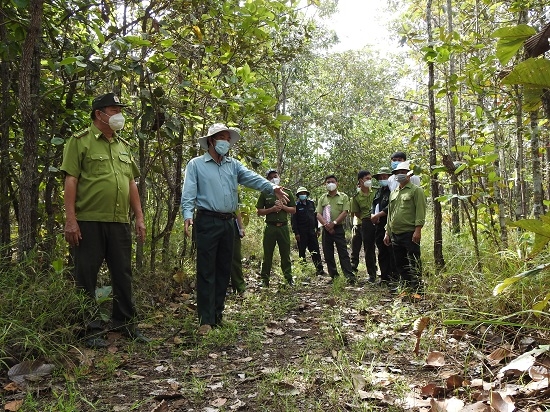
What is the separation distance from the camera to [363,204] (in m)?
7.91

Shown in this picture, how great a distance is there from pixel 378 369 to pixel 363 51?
23108mm

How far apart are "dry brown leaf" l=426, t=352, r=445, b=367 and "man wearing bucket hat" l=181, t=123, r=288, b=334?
1933mm

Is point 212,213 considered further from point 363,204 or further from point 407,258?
point 363,204

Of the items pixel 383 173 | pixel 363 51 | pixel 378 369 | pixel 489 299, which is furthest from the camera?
pixel 363 51

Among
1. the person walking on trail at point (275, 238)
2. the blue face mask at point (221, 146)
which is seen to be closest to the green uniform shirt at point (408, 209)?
the person walking on trail at point (275, 238)

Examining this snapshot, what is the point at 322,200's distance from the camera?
830 cm

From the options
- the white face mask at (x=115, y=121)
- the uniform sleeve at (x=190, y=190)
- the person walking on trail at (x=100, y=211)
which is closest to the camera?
the person walking on trail at (x=100, y=211)

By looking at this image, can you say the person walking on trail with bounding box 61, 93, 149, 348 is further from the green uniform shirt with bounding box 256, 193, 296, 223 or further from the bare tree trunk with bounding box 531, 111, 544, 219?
the bare tree trunk with bounding box 531, 111, 544, 219

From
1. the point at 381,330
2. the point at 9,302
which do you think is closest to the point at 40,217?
the point at 9,302

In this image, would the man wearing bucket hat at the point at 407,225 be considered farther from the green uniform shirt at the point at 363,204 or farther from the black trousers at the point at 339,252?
the green uniform shirt at the point at 363,204

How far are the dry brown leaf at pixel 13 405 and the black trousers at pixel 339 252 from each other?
18.5 feet

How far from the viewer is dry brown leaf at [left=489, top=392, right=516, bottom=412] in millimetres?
2160

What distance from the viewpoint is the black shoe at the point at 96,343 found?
3660 mm

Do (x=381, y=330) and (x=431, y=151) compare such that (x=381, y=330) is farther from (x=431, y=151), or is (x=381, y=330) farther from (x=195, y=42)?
(x=195, y=42)
